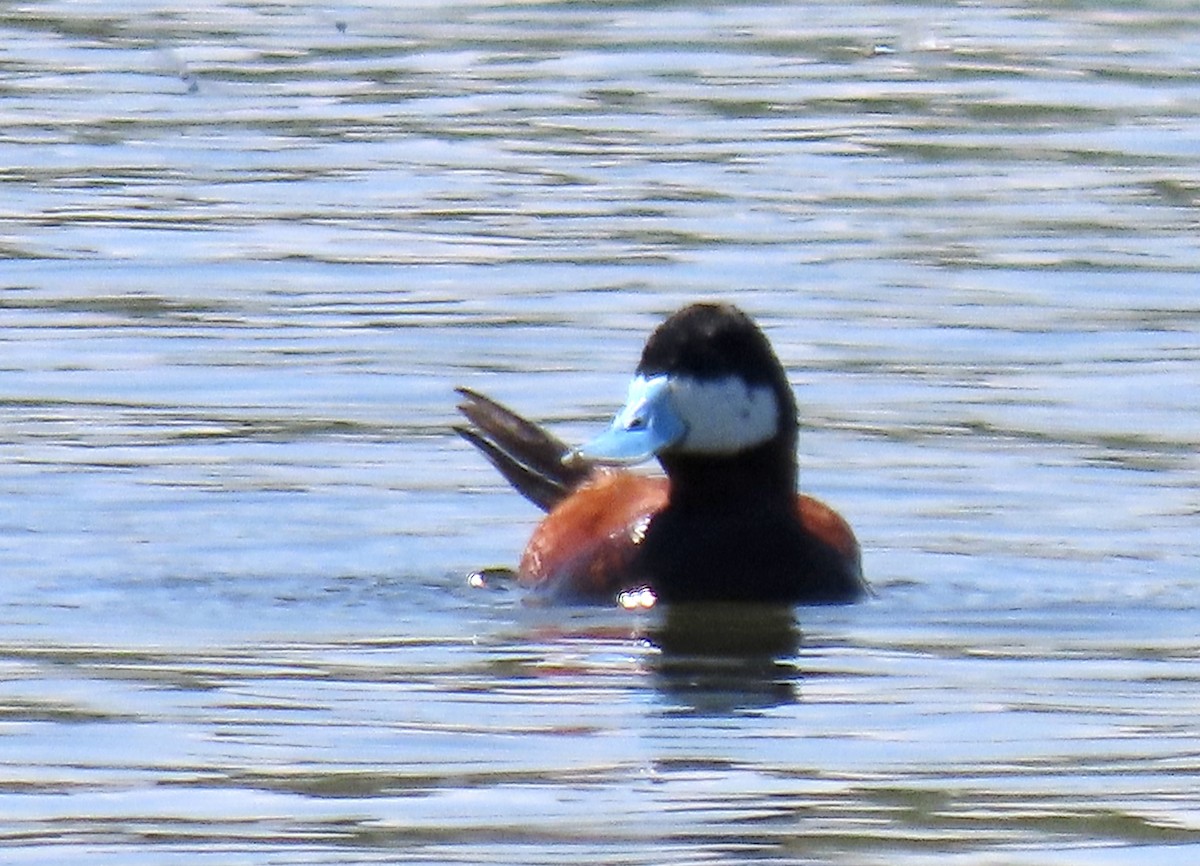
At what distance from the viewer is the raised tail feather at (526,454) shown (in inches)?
385

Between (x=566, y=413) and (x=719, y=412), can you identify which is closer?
(x=719, y=412)

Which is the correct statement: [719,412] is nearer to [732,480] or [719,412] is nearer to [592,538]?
[732,480]

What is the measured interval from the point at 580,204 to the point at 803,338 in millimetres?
2510

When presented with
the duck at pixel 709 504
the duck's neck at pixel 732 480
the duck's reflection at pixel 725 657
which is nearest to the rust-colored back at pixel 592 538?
the duck at pixel 709 504

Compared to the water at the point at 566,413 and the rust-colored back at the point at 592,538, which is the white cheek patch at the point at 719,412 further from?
the water at the point at 566,413

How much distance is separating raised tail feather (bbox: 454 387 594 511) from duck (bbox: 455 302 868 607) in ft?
2.04

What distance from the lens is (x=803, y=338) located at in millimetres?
11914

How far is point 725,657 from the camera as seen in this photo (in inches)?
324

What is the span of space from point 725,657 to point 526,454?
172 centimetres

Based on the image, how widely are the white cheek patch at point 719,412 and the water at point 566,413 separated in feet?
1.53

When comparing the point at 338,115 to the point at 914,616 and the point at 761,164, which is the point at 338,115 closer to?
the point at 761,164

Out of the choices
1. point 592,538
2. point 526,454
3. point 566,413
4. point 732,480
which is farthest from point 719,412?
point 566,413

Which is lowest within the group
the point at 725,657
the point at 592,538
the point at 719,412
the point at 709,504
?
the point at 725,657

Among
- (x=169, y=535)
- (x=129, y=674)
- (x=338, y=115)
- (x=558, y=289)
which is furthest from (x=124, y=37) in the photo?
(x=129, y=674)
